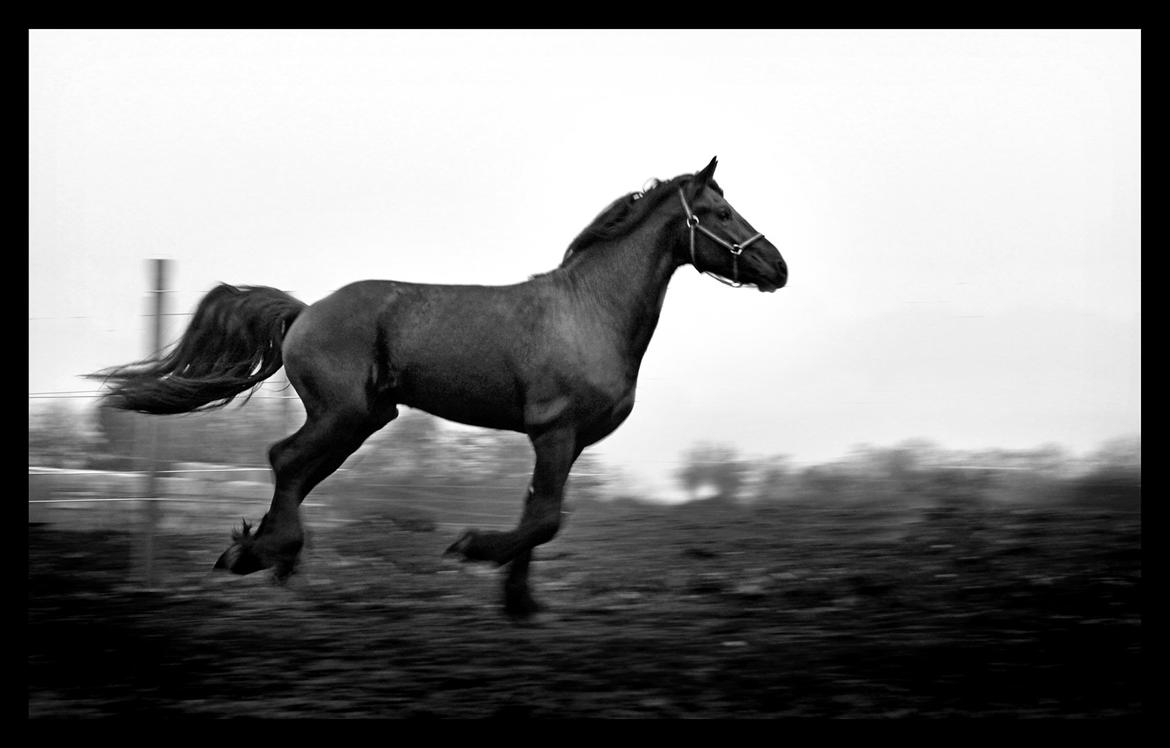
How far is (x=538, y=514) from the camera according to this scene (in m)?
6.18

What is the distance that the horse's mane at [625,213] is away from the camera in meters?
6.48

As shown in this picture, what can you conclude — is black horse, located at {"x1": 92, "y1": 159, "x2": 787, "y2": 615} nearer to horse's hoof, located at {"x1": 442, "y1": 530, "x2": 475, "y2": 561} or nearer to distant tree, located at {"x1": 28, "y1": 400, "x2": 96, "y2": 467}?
horse's hoof, located at {"x1": 442, "y1": 530, "x2": 475, "y2": 561}

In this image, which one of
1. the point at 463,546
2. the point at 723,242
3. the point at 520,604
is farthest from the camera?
the point at 520,604

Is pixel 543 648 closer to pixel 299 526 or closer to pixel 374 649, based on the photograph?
pixel 374 649

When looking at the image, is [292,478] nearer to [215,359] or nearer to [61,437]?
[215,359]

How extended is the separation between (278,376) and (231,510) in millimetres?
1006

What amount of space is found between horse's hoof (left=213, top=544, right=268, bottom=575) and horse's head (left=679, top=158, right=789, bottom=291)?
252 centimetres

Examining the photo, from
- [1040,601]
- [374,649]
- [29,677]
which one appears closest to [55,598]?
[29,677]

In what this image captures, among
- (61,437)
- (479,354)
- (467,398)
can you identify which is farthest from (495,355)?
(61,437)

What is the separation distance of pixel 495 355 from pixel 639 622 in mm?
1566

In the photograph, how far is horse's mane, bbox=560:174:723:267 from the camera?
648 centimetres

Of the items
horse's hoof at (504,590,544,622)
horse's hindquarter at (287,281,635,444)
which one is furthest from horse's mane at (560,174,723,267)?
horse's hoof at (504,590,544,622)

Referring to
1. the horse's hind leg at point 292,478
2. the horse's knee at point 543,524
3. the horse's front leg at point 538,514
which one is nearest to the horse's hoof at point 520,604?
the horse's front leg at point 538,514

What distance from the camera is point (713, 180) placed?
6.47 m
